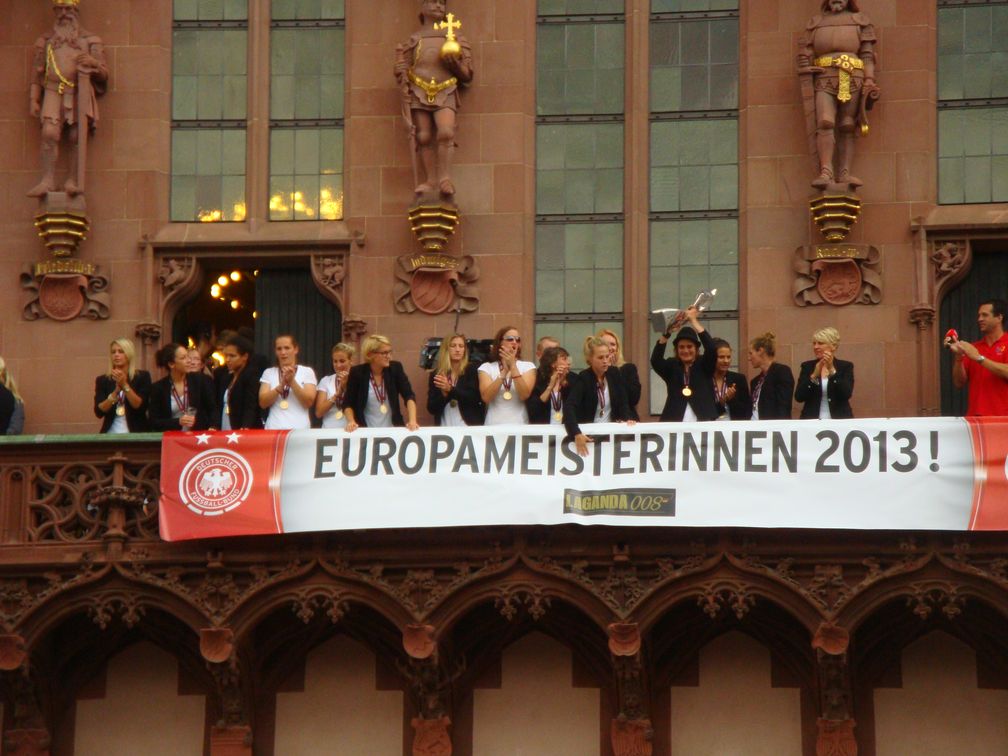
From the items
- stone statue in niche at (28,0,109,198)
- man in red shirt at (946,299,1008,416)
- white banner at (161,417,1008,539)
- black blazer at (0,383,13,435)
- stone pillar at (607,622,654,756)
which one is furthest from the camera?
stone statue in niche at (28,0,109,198)

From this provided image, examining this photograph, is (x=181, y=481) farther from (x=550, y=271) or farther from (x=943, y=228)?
(x=943, y=228)

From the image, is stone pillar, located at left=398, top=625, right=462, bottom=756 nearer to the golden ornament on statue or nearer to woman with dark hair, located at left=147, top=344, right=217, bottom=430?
woman with dark hair, located at left=147, top=344, right=217, bottom=430

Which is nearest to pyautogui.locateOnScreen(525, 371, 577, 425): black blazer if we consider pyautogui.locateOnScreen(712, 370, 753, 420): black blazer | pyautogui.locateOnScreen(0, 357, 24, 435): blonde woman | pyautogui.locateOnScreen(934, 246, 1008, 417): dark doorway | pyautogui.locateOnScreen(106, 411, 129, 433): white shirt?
pyautogui.locateOnScreen(712, 370, 753, 420): black blazer

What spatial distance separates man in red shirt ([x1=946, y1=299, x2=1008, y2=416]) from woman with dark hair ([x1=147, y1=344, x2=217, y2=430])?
6.64 metres

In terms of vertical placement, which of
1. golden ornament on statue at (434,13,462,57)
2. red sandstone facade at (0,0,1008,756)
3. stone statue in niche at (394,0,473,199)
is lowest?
red sandstone facade at (0,0,1008,756)

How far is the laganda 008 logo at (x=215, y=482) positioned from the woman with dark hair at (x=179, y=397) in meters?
0.62

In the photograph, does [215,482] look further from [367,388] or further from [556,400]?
[556,400]

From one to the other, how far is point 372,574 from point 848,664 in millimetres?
4259

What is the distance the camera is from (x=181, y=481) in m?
24.5

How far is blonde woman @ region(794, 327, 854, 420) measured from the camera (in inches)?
969

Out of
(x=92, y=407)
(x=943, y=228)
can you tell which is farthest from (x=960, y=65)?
(x=92, y=407)

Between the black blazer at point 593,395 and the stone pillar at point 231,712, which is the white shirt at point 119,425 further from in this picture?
the black blazer at point 593,395

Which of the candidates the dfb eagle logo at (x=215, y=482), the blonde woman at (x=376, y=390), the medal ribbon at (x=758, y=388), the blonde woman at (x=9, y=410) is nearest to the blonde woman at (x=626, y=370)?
the medal ribbon at (x=758, y=388)

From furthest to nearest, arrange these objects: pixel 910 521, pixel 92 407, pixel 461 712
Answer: pixel 92 407
pixel 461 712
pixel 910 521
